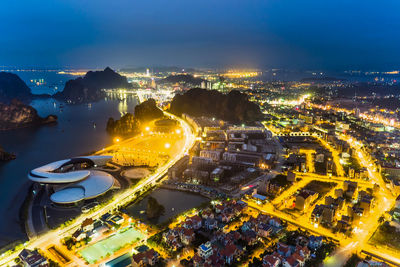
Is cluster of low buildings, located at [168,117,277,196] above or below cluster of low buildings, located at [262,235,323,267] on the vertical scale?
above

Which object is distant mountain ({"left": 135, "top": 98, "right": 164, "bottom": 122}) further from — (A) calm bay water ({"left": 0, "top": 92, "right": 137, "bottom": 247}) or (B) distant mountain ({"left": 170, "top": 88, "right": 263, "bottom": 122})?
(A) calm bay water ({"left": 0, "top": 92, "right": 137, "bottom": 247})

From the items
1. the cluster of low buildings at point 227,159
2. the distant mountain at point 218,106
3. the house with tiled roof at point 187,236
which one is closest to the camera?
the house with tiled roof at point 187,236

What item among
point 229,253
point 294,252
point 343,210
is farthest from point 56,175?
point 343,210

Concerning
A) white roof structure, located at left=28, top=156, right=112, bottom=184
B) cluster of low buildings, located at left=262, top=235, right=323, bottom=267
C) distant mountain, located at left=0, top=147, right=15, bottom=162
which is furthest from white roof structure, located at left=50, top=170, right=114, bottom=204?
distant mountain, located at left=0, top=147, right=15, bottom=162

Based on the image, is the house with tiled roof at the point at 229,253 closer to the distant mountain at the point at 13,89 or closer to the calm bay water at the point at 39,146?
the calm bay water at the point at 39,146

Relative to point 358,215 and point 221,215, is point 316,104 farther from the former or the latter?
point 221,215

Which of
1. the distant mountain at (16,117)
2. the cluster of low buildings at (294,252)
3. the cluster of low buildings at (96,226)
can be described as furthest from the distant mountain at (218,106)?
the cluster of low buildings at (96,226)
